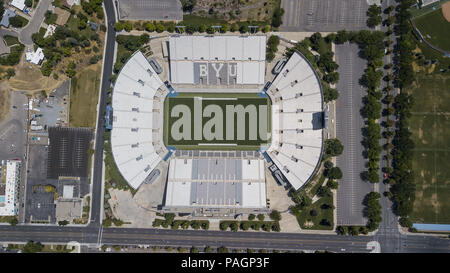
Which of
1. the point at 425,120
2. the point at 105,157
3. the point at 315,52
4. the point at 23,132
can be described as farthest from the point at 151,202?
the point at 425,120

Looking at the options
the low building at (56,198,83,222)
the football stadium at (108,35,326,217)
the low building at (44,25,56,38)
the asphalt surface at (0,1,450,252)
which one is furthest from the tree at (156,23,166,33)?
Answer: the low building at (56,198,83,222)

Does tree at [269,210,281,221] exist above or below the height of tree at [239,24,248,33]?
below

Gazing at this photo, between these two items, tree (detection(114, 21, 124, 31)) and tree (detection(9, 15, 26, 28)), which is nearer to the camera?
tree (detection(114, 21, 124, 31))

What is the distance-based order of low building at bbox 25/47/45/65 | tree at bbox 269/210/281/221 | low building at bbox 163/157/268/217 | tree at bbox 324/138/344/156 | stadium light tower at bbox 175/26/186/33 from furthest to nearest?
1. low building at bbox 25/47/45/65
2. stadium light tower at bbox 175/26/186/33
3. tree at bbox 269/210/281/221
4. tree at bbox 324/138/344/156
5. low building at bbox 163/157/268/217

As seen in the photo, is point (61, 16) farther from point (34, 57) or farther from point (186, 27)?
point (186, 27)

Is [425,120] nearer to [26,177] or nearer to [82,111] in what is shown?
[82,111]

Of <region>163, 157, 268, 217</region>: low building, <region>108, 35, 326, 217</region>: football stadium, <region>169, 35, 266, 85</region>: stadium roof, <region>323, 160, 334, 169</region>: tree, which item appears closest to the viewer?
<region>163, 157, 268, 217</region>: low building

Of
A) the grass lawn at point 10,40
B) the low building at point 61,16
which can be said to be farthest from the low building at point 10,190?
the low building at point 61,16

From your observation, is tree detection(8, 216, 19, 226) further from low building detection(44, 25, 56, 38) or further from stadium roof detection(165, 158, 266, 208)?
low building detection(44, 25, 56, 38)

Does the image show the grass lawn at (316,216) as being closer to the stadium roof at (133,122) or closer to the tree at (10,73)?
the stadium roof at (133,122)
